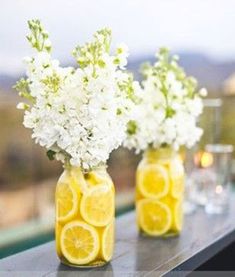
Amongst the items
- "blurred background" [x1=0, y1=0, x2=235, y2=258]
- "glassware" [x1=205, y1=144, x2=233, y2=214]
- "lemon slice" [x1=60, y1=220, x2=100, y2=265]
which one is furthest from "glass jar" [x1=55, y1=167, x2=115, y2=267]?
"glassware" [x1=205, y1=144, x2=233, y2=214]

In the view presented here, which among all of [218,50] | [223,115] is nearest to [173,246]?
[223,115]

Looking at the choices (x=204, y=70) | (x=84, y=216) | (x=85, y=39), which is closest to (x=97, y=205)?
(x=84, y=216)

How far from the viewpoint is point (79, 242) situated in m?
1.38

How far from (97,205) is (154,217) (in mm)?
399

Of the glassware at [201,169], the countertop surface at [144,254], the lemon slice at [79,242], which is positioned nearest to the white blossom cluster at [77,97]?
the lemon slice at [79,242]

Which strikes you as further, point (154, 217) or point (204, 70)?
point (204, 70)

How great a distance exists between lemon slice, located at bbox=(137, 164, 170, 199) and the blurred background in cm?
47

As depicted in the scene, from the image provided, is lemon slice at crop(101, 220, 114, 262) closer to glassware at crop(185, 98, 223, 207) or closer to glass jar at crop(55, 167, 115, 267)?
glass jar at crop(55, 167, 115, 267)

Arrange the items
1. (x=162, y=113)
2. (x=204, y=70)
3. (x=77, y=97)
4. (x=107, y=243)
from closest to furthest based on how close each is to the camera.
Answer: (x=77, y=97) → (x=107, y=243) → (x=162, y=113) → (x=204, y=70)

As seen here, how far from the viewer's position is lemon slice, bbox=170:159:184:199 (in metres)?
1.72

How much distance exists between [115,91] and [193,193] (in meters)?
0.96

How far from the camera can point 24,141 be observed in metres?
4.24

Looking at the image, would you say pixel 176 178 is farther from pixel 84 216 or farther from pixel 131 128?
pixel 84 216

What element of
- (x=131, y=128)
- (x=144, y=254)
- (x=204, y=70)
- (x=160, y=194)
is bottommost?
(x=144, y=254)
